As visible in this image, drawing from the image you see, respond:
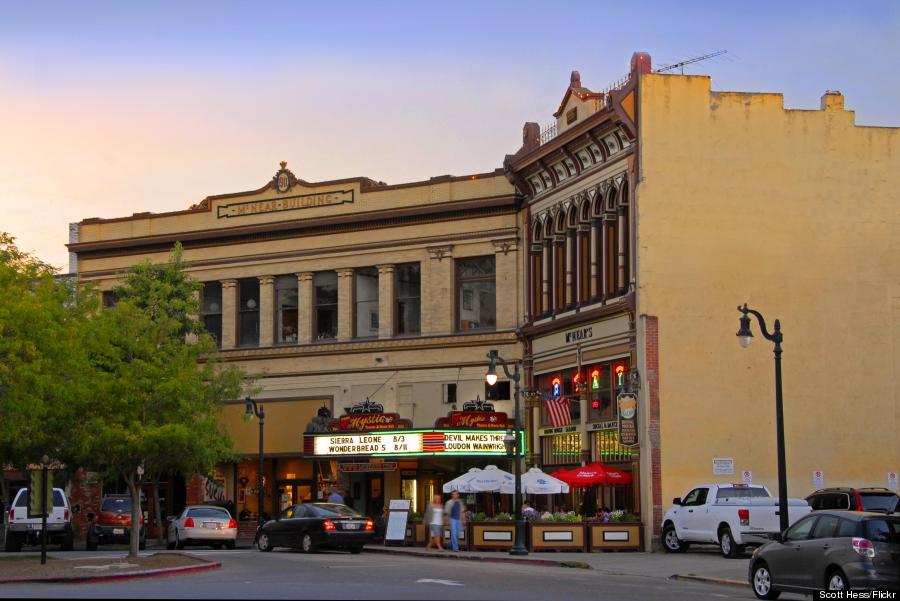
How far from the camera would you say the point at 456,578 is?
2719cm

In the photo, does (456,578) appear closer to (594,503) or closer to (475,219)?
(594,503)

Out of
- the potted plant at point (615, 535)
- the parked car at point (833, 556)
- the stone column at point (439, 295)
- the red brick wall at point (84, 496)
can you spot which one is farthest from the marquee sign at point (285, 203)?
the parked car at point (833, 556)

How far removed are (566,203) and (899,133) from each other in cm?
1112

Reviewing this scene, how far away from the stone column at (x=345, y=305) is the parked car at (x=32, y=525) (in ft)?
42.8

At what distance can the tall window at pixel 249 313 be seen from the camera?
57688mm

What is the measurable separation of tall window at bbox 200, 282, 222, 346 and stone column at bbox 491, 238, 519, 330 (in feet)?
43.3

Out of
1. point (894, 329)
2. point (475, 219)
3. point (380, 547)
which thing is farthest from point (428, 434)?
point (894, 329)

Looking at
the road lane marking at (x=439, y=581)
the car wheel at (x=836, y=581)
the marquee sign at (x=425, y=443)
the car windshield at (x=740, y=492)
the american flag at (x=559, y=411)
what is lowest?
the road lane marking at (x=439, y=581)

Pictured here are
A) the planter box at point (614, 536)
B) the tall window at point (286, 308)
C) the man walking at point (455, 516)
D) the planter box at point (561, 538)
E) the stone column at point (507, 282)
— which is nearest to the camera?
the man walking at point (455, 516)

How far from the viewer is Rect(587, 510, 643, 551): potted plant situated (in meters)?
40.5

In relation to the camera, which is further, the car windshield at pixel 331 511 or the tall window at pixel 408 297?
the tall window at pixel 408 297

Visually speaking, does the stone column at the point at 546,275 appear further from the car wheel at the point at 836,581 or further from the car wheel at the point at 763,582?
the car wheel at the point at 836,581

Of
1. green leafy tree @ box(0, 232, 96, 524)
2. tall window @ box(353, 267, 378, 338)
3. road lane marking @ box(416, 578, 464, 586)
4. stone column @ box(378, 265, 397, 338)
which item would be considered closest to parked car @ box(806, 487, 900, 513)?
road lane marking @ box(416, 578, 464, 586)

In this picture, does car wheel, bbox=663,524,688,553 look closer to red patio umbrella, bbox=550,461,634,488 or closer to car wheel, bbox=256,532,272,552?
red patio umbrella, bbox=550,461,634,488
